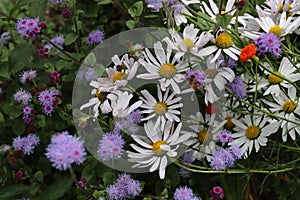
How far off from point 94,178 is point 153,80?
24cm

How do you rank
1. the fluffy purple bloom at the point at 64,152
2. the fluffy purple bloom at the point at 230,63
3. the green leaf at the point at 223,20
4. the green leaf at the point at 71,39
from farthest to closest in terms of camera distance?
1. the green leaf at the point at 71,39
2. the fluffy purple bloom at the point at 230,63
3. the green leaf at the point at 223,20
4. the fluffy purple bloom at the point at 64,152

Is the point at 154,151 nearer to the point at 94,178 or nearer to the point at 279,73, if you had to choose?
the point at 94,178

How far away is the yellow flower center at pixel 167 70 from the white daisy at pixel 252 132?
0.58 ft

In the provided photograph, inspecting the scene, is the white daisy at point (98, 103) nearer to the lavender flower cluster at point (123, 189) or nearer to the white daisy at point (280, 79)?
the lavender flower cluster at point (123, 189)

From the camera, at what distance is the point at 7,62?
1.29m

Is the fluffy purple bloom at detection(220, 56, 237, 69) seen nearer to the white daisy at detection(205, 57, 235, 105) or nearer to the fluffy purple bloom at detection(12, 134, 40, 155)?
the white daisy at detection(205, 57, 235, 105)

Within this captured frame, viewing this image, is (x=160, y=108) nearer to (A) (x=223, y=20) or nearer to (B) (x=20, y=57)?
(A) (x=223, y=20)

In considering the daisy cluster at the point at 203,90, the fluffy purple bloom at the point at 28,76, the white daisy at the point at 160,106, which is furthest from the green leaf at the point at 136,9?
the fluffy purple bloom at the point at 28,76

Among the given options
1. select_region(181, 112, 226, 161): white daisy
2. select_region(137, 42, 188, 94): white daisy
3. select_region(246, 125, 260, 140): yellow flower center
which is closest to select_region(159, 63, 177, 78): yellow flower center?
select_region(137, 42, 188, 94): white daisy

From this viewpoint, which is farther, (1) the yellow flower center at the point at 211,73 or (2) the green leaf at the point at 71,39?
(2) the green leaf at the point at 71,39

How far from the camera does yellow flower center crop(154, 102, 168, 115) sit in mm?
1040

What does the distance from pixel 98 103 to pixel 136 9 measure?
21 cm

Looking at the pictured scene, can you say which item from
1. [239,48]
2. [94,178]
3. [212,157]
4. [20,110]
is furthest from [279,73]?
[20,110]

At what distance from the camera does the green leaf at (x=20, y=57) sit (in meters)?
1.24
